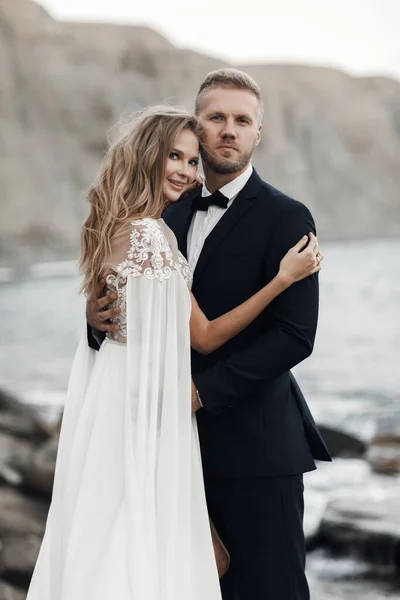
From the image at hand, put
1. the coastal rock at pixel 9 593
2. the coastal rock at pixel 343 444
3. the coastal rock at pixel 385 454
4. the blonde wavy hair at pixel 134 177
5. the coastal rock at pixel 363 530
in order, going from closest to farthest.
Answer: the blonde wavy hair at pixel 134 177, the coastal rock at pixel 9 593, the coastal rock at pixel 363 530, the coastal rock at pixel 385 454, the coastal rock at pixel 343 444

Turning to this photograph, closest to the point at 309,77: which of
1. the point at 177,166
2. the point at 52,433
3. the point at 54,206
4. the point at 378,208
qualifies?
the point at 378,208

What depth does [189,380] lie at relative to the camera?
1.73 meters

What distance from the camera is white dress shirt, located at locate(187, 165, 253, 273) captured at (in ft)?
6.35

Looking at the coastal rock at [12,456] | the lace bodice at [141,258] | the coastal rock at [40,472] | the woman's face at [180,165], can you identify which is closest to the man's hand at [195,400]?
the lace bodice at [141,258]

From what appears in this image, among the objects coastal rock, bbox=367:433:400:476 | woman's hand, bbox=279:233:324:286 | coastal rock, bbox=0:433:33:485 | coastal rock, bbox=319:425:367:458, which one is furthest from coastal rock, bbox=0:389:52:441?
woman's hand, bbox=279:233:324:286

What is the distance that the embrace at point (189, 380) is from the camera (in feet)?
5.59

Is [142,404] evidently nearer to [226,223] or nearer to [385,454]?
[226,223]

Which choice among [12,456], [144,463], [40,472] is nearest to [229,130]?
[144,463]

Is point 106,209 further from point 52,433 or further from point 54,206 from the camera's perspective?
point 54,206

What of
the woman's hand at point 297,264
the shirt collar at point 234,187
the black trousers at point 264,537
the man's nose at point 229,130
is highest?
the man's nose at point 229,130

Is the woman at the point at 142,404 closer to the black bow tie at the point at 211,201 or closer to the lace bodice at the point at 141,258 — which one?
the lace bodice at the point at 141,258

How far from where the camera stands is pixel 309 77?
692cm

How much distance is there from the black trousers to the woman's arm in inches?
13.9

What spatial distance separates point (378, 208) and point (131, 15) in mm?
2769
